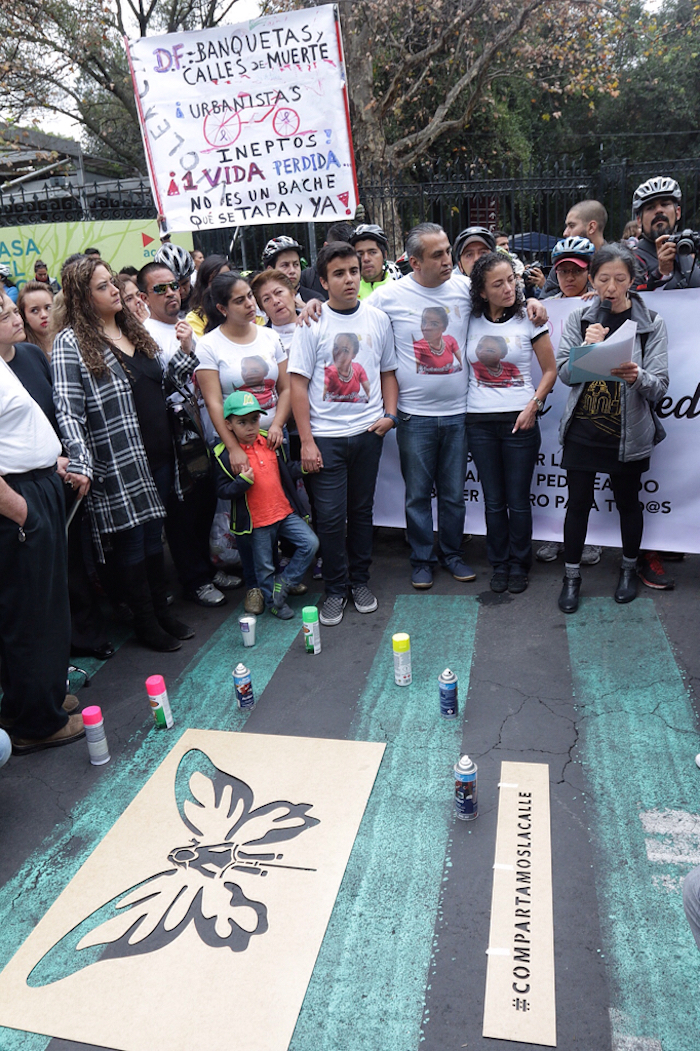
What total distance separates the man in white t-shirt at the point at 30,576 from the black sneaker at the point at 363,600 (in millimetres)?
1739

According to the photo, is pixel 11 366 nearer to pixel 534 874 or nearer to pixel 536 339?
pixel 536 339

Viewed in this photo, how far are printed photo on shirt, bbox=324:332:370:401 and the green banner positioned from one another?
5899 millimetres

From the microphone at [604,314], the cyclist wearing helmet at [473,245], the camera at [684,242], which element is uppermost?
the cyclist wearing helmet at [473,245]

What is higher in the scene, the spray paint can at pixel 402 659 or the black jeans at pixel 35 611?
the black jeans at pixel 35 611

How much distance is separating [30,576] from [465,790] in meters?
1.97

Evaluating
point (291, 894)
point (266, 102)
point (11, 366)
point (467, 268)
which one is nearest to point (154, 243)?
point (266, 102)

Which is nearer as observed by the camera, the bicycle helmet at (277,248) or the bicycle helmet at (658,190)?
the bicycle helmet at (658,190)

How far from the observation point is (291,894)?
2670 millimetres

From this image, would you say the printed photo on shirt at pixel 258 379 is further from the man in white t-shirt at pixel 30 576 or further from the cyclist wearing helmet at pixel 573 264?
the cyclist wearing helmet at pixel 573 264

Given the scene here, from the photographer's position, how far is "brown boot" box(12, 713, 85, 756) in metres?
3.63

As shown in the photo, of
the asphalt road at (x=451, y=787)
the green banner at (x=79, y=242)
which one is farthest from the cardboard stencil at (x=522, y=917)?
the green banner at (x=79, y=242)

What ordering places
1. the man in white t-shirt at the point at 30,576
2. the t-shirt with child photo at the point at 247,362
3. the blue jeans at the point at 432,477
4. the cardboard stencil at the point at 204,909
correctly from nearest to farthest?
the cardboard stencil at the point at 204,909
the man in white t-shirt at the point at 30,576
the t-shirt with child photo at the point at 247,362
the blue jeans at the point at 432,477

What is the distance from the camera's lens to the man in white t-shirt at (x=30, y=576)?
3.20 m

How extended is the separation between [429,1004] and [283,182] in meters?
4.42
